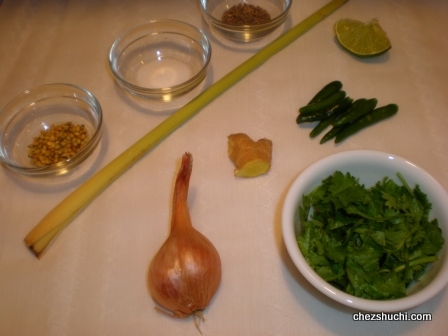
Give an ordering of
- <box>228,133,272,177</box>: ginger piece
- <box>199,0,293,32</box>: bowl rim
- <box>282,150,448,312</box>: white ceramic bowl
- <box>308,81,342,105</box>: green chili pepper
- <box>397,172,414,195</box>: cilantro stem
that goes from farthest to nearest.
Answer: <box>199,0,293,32</box>: bowl rim, <box>308,81,342,105</box>: green chili pepper, <box>228,133,272,177</box>: ginger piece, <box>397,172,414,195</box>: cilantro stem, <box>282,150,448,312</box>: white ceramic bowl

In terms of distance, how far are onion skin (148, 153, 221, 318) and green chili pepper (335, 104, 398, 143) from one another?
47 centimetres

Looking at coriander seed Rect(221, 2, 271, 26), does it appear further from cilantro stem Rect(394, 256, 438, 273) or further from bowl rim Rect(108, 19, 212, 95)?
cilantro stem Rect(394, 256, 438, 273)

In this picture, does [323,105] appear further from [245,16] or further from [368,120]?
[245,16]

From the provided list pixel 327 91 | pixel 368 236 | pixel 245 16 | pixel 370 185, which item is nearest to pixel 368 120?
pixel 327 91

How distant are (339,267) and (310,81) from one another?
60 cm

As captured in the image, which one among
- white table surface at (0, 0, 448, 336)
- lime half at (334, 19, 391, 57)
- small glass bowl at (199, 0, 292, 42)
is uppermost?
small glass bowl at (199, 0, 292, 42)

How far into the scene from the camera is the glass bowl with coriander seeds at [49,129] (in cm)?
100

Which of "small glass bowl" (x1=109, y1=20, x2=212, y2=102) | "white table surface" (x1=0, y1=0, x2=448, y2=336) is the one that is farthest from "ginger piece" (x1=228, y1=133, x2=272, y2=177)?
"small glass bowl" (x1=109, y1=20, x2=212, y2=102)

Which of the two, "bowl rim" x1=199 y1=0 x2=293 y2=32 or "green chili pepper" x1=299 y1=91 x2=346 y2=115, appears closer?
"green chili pepper" x1=299 y1=91 x2=346 y2=115

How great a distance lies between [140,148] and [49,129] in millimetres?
290

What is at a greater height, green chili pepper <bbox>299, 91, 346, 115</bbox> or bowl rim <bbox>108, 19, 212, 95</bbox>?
bowl rim <bbox>108, 19, 212, 95</bbox>

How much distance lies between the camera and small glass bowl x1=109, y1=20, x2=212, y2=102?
1.18 metres

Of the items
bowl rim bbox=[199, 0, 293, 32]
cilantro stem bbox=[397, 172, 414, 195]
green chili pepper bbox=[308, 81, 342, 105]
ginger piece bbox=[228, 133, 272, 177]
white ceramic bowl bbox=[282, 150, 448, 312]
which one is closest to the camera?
white ceramic bowl bbox=[282, 150, 448, 312]

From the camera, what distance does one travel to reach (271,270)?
859 millimetres
